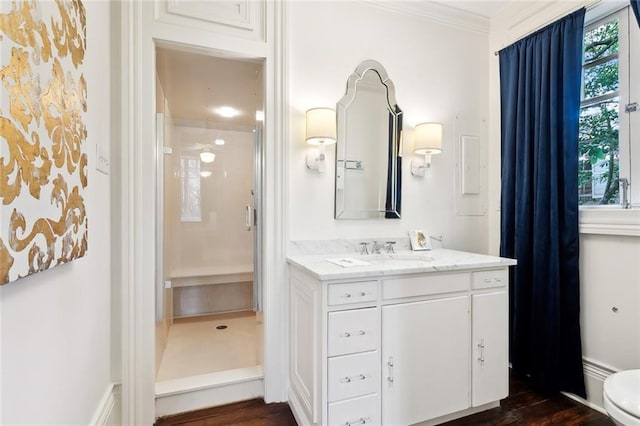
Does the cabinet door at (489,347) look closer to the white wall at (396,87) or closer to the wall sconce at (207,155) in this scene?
the white wall at (396,87)

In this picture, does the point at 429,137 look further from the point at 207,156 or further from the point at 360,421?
the point at 207,156

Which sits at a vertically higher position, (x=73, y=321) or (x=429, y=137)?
(x=429, y=137)

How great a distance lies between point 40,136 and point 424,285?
1.68 m

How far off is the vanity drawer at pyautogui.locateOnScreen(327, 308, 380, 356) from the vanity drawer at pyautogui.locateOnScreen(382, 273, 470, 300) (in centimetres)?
14

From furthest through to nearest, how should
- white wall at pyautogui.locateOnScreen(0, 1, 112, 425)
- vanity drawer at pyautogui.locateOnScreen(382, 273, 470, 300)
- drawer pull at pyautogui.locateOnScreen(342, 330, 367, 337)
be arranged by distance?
vanity drawer at pyautogui.locateOnScreen(382, 273, 470, 300) → drawer pull at pyautogui.locateOnScreen(342, 330, 367, 337) → white wall at pyautogui.locateOnScreen(0, 1, 112, 425)

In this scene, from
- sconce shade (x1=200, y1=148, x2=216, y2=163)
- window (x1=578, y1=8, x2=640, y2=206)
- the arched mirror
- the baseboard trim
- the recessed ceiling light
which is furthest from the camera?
sconce shade (x1=200, y1=148, x2=216, y2=163)

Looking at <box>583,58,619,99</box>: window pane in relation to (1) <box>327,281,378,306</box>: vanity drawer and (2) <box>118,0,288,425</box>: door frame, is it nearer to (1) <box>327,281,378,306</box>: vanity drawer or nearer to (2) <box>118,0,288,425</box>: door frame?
(1) <box>327,281,378,306</box>: vanity drawer

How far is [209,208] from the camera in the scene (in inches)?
148

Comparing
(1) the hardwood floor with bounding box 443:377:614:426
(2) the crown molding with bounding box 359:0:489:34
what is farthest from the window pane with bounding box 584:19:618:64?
(1) the hardwood floor with bounding box 443:377:614:426

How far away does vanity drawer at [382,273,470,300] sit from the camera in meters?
1.62

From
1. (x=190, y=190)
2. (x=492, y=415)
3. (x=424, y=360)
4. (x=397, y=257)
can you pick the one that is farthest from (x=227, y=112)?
(x=492, y=415)

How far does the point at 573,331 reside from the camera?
1.96m

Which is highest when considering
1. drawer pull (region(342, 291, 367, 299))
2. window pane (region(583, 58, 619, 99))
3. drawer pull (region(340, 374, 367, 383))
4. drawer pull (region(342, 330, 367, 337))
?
window pane (region(583, 58, 619, 99))

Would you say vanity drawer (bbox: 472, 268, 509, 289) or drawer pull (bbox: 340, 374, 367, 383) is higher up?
vanity drawer (bbox: 472, 268, 509, 289)
